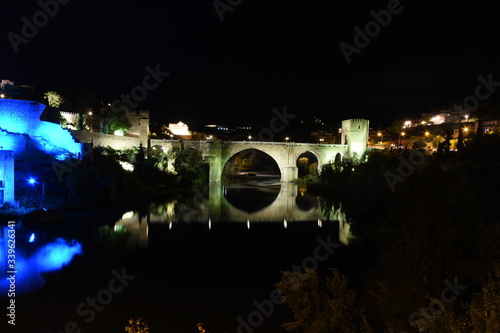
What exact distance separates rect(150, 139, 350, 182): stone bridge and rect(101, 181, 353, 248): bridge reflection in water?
10.1 metres

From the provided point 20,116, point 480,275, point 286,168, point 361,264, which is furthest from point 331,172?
point 480,275

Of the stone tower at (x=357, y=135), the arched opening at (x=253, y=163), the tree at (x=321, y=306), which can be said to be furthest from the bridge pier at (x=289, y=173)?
the tree at (x=321, y=306)

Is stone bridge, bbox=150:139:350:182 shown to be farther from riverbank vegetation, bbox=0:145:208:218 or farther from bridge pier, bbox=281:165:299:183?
riverbank vegetation, bbox=0:145:208:218

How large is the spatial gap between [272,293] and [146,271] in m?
3.94

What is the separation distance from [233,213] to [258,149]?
20609mm

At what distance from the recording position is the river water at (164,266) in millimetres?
7336

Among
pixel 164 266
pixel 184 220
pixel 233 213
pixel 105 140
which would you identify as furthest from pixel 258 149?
pixel 164 266

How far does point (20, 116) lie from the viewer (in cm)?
2103

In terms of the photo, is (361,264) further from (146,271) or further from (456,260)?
(146,271)

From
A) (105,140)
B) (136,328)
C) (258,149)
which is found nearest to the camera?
(136,328)

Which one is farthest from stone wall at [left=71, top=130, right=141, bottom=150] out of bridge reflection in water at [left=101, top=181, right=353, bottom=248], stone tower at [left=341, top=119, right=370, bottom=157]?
stone tower at [left=341, top=119, right=370, bottom=157]

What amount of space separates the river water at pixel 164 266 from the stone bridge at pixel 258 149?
60.1 ft

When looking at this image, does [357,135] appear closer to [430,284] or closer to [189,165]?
[189,165]

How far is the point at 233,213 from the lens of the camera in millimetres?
20906
